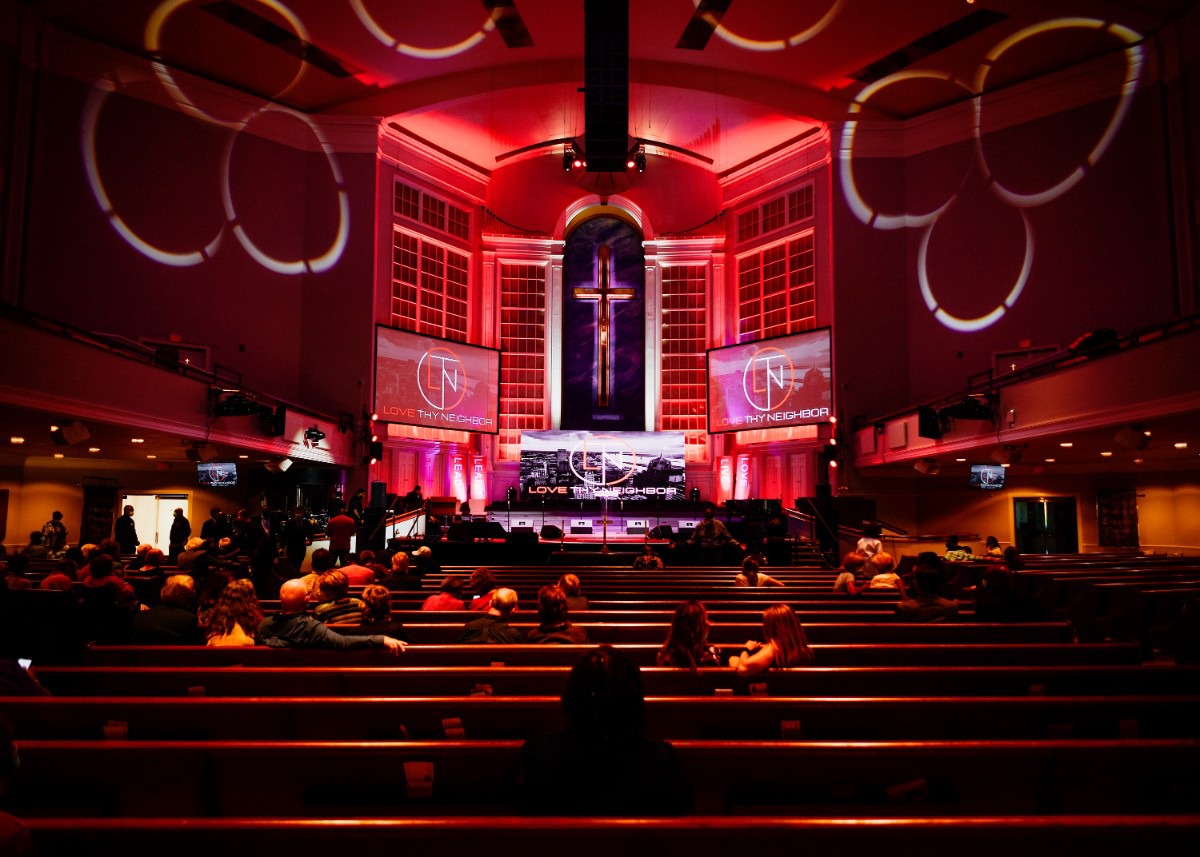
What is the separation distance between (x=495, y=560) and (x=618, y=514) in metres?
7.15

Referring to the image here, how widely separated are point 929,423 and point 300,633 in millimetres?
11478

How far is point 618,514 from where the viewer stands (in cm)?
1953

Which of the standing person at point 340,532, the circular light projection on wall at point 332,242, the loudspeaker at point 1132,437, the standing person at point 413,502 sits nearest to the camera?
the standing person at point 340,532

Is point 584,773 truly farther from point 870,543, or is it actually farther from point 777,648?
point 870,543

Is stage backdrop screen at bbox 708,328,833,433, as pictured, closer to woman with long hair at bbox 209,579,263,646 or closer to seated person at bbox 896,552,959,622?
seated person at bbox 896,552,959,622

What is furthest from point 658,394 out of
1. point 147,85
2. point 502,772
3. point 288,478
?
point 502,772

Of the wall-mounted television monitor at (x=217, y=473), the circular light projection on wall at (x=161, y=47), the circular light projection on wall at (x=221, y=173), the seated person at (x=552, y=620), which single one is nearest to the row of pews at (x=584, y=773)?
the seated person at (x=552, y=620)

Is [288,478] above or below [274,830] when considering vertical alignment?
above

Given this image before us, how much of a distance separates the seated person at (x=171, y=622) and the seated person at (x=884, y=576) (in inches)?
233

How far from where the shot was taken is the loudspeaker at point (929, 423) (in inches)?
519

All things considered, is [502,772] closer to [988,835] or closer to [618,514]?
[988,835]

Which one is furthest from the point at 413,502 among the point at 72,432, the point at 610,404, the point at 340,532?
the point at 340,532

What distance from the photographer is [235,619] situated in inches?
184

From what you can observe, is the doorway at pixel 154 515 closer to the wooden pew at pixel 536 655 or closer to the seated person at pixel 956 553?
the wooden pew at pixel 536 655
